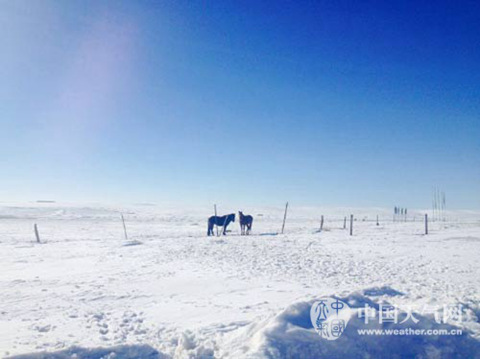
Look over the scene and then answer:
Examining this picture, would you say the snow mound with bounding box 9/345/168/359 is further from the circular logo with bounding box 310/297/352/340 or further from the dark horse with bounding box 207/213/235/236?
the dark horse with bounding box 207/213/235/236

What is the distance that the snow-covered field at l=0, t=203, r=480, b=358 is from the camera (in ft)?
14.9

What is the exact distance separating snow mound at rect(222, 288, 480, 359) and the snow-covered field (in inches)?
0.6

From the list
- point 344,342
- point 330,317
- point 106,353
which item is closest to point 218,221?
point 330,317

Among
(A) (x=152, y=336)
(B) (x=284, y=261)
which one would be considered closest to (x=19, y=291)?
(A) (x=152, y=336)

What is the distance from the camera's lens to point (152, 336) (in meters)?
5.30

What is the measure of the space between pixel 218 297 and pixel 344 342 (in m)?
3.75

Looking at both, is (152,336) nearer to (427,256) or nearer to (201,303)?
(201,303)

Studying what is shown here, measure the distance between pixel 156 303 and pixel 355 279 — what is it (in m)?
5.83

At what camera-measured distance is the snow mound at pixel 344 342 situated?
4223mm

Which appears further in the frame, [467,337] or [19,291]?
[19,291]

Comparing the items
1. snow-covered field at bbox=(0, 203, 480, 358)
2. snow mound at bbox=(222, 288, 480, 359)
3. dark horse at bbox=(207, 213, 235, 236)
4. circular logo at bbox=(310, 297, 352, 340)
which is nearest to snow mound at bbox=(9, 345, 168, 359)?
snow-covered field at bbox=(0, 203, 480, 358)

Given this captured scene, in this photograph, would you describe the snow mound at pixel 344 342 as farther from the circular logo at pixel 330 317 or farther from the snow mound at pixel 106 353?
the snow mound at pixel 106 353

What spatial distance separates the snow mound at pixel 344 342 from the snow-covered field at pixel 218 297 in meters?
0.01

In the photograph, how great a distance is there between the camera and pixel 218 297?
7.68 meters
